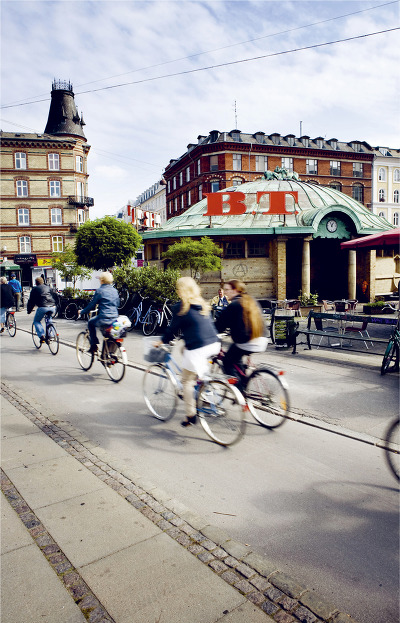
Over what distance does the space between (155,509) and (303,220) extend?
21.6 meters

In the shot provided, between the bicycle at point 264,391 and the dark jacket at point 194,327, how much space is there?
2.24 ft

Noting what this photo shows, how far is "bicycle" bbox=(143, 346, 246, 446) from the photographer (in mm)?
4941

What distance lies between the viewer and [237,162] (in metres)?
50.8

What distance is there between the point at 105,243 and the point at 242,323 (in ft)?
64.3

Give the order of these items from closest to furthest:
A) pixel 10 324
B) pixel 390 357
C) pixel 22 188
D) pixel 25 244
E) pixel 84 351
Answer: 1. pixel 390 357
2. pixel 84 351
3. pixel 10 324
4. pixel 22 188
5. pixel 25 244

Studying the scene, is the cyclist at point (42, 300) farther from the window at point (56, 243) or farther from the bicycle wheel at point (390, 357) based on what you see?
the window at point (56, 243)

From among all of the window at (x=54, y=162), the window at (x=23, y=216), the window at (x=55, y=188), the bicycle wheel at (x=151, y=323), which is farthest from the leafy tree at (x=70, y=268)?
the window at (x=54, y=162)

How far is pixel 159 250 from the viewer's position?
2414 cm

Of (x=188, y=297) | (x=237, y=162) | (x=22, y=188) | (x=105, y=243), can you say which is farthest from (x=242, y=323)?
(x=237, y=162)

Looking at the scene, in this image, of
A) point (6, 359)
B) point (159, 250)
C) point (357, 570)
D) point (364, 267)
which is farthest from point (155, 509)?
point (364, 267)

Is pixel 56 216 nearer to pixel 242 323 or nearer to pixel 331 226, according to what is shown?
pixel 331 226

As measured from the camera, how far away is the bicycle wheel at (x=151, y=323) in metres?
13.5

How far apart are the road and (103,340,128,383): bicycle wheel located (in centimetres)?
28

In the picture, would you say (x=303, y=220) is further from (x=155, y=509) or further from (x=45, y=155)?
(x=45, y=155)
